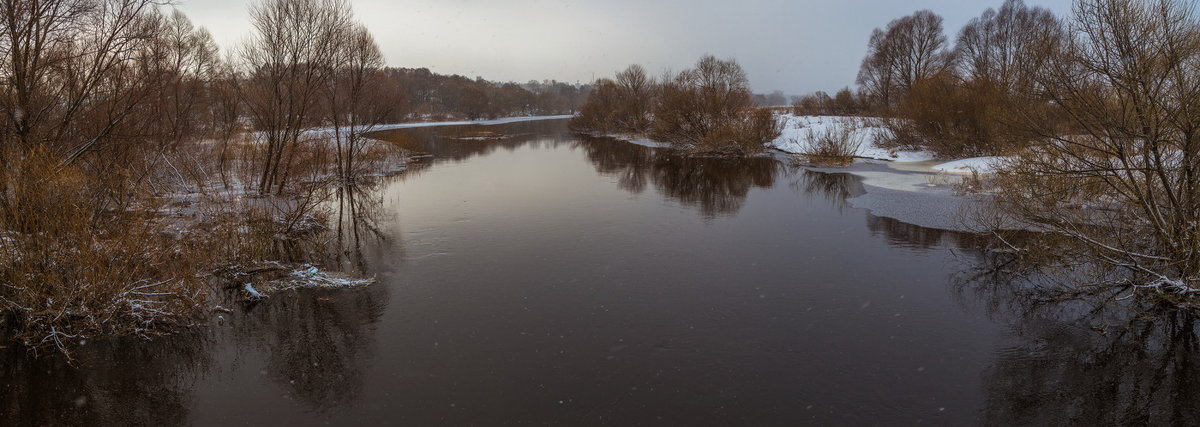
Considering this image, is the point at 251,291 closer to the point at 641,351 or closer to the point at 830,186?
the point at 641,351

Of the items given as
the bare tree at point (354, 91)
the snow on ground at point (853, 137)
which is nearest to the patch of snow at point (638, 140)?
the snow on ground at point (853, 137)

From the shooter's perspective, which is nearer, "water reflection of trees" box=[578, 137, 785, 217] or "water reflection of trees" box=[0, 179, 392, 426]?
"water reflection of trees" box=[0, 179, 392, 426]

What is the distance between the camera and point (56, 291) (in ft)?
20.7

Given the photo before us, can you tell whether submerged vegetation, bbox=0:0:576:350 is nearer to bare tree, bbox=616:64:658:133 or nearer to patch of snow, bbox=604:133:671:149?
patch of snow, bbox=604:133:671:149

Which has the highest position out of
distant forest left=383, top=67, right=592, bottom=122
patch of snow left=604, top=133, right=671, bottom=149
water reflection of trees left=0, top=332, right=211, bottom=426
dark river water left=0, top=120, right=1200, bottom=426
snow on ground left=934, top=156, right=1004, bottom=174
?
distant forest left=383, top=67, right=592, bottom=122

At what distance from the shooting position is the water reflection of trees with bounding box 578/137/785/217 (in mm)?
17172

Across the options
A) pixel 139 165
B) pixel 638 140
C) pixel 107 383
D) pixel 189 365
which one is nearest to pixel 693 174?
pixel 139 165

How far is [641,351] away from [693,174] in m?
17.7

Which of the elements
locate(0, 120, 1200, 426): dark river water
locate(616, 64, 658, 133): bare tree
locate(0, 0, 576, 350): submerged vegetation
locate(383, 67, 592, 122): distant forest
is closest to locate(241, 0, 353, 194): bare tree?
locate(0, 0, 576, 350): submerged vegetation

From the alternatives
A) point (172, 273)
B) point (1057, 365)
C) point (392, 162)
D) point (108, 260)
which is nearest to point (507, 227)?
point (172, 273)

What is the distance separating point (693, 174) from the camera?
23.6 meters

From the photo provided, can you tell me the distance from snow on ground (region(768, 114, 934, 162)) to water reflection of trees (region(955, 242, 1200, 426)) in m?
21.4

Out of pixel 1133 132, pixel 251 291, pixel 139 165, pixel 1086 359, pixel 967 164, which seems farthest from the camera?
pixel 967 164

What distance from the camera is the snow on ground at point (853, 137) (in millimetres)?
28547
